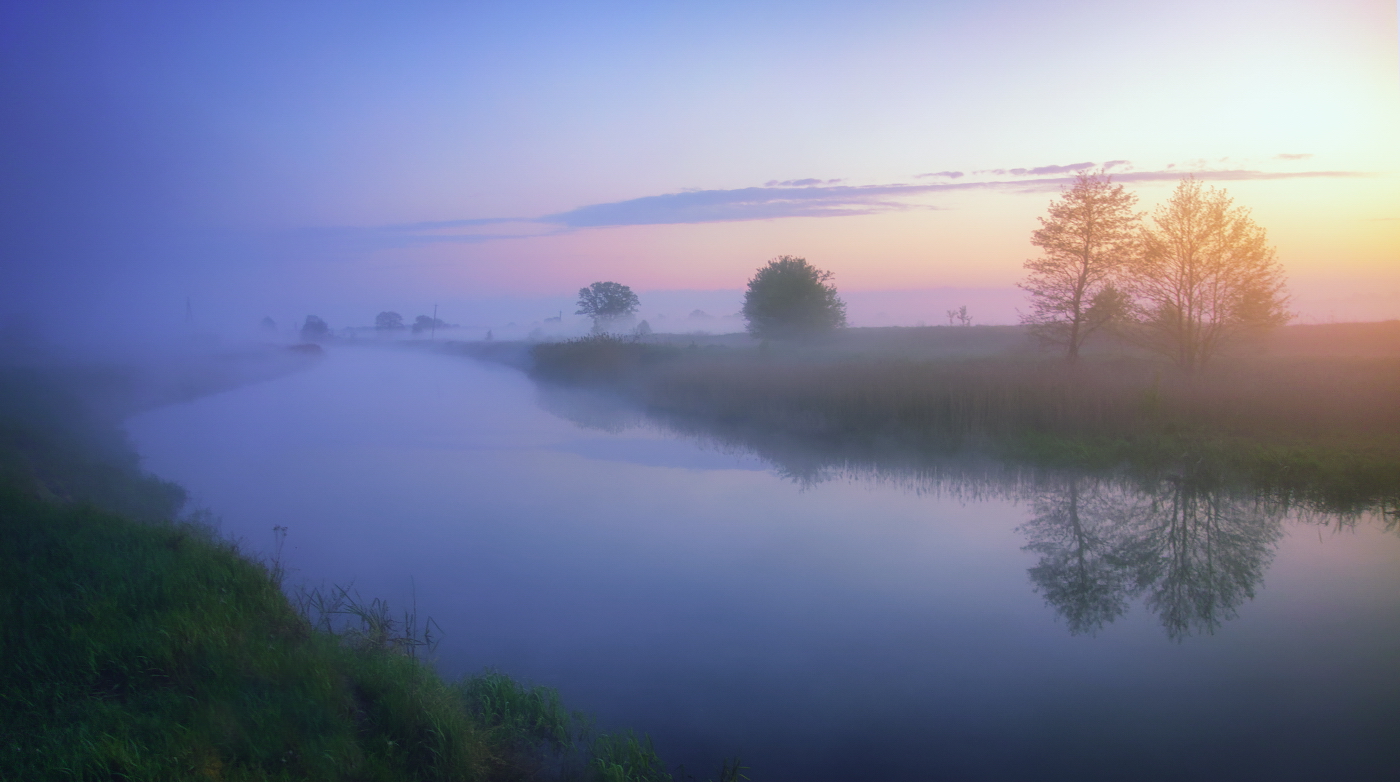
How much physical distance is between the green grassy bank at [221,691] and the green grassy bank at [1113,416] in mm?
10418

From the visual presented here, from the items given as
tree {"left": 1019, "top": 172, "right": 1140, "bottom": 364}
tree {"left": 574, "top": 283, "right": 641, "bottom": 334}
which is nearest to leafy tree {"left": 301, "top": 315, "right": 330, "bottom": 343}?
tree {"left": 574, "top": 283, "right": 641, "bottom": 334}

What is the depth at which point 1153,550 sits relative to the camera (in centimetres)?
859

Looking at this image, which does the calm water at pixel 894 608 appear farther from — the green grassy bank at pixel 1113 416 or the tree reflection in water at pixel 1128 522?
the green grassy bank at pixel 1113 416

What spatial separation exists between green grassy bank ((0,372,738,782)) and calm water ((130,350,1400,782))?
0.73 meters

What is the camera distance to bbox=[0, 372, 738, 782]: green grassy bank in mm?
3793

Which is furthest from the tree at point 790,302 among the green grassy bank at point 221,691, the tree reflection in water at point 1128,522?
the green grassy bank at point 221,691

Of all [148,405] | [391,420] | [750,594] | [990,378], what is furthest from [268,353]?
[750,594]

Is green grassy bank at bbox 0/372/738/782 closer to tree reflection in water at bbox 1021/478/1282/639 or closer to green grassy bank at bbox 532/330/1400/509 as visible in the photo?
tree reflection in water at bbox 1021/478/1282/639

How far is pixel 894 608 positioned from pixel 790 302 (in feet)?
121

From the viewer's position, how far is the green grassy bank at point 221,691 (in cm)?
379

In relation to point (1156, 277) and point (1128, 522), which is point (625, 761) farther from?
point (1156, 277)

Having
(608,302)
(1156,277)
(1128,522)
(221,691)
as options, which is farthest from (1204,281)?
(608,302)

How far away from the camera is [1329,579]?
7512mm

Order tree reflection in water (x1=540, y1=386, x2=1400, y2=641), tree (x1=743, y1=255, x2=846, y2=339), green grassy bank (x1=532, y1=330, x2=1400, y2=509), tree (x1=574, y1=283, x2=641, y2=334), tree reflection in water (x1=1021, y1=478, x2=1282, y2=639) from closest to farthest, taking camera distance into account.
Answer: tree reflection in water (x1=1021, y1=478, x2=1282, y2=639)
tree reflection in water (x1=540, y1=386, x2=1400, y2=641)
green grassy bank (x1=532, y1=330, x2=1400, y2=509)
tree (x1=743, y1=255, x2=846, y2=339)
tree (x1=574, y1=283, x2=641, y2=334)
